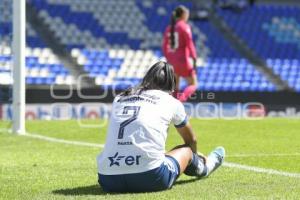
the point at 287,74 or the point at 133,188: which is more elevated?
the point at 133,188

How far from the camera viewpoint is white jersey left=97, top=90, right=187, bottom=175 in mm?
5383

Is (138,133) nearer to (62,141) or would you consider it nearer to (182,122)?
(182,122)

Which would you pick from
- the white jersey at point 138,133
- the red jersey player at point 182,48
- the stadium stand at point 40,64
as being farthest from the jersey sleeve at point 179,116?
the stadium stand at point 40,64

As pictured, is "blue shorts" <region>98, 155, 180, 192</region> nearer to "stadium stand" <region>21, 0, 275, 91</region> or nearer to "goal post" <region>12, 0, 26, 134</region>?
"goal post" <region>12, 0, 26, 134</region>

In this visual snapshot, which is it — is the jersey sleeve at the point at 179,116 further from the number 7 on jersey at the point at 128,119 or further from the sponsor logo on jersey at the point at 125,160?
the sponsor logo on jersey at the point at 125,160

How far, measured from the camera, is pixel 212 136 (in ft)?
39.4

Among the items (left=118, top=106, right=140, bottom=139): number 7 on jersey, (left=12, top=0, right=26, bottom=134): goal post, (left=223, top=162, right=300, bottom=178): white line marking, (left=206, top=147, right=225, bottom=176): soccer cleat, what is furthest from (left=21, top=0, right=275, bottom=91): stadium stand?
(left=118, top=106, right=140, bottom=139): number 7 on jersey

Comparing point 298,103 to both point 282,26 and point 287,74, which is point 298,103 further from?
point 282,26

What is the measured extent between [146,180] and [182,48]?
8913mm

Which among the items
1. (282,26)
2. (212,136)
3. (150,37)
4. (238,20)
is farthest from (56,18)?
(212,136)

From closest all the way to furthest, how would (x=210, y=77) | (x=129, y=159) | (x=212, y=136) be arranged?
(x=129, y=159) → (x=212, y=136) → (x=210, y=77)

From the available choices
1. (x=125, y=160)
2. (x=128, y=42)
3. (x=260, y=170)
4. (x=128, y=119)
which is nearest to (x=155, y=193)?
(x=125, y=160)

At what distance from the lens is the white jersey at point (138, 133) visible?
538 centimetres

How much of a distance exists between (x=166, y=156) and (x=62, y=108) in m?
14.2
